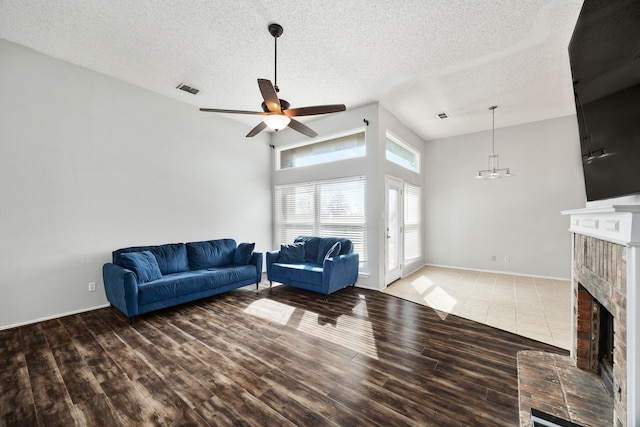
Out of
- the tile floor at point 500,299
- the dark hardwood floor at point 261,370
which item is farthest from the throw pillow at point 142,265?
the tile floor at point 500,299

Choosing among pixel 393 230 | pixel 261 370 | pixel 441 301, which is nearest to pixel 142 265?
pixel 261 370

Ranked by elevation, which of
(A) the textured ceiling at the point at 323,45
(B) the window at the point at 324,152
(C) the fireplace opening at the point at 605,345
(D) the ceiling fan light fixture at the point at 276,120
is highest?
(A) the textured ceiling at the point at 323,45

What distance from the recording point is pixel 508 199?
18.9 feet

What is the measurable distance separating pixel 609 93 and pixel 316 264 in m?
3.93

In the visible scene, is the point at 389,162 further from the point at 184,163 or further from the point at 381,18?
the point at 184,163

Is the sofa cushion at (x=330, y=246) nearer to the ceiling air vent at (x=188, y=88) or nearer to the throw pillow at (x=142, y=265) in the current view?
the throw pillow at (x=142, y=265)

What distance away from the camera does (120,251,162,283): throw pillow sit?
3.39 m

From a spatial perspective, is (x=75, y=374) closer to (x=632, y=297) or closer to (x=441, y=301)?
(x=632, y=297)

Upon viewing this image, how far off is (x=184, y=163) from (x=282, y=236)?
8.34 feet

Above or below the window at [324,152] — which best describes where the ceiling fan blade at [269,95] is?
below

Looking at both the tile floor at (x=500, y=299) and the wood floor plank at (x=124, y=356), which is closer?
the wood floor plank at (x=124, y=356)

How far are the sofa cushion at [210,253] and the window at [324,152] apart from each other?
90.3 inches

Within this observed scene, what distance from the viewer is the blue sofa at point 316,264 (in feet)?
13.1

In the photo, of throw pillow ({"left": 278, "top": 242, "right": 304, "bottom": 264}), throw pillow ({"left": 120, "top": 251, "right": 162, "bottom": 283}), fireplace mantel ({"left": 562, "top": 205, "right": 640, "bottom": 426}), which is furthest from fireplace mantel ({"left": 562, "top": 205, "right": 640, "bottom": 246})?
throw pillow ({"left": 120, "top": 251, "right": 162, "bottom": 283})
